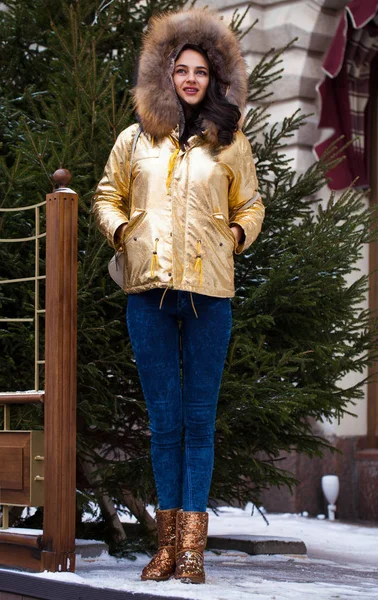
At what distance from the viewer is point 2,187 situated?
4.87 meters

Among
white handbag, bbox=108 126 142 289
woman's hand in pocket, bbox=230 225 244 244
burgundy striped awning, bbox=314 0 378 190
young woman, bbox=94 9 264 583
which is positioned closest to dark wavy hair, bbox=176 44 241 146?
young woman, bbox=94 9 264 583

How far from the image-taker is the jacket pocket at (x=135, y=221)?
372 cm

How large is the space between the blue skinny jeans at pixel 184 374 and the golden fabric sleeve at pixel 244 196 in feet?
0.86

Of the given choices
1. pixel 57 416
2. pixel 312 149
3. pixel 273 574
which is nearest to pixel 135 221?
pixel 57 416

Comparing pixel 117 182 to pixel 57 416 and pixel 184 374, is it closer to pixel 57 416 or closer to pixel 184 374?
pixel 184 374

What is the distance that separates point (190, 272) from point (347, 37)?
514 centimetres

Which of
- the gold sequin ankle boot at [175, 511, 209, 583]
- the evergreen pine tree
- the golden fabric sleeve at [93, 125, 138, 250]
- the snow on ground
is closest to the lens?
the snow on ground

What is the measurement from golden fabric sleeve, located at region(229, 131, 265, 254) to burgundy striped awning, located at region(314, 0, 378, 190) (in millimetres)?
4478

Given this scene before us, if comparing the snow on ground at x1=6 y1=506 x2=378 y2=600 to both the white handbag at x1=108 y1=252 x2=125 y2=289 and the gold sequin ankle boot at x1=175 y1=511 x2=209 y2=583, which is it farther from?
the white handbag at x1=108 y1=252 x2=125 y2=289

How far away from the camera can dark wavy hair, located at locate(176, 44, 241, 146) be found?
379cm

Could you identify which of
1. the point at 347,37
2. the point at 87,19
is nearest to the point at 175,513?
the point at 87,19

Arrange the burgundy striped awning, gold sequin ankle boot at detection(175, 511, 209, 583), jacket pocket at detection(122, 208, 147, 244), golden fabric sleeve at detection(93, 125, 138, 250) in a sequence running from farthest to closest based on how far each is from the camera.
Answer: the burgundy striped awning, golden fabric sleeve at detection(93, 125, 138, 250), jacket pocket at detection(122, 208, 147, 244), gold sequin ankle boot at detection(175, 511, 209, 583)

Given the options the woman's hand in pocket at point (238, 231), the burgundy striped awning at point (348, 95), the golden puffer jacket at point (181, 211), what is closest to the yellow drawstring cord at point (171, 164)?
the golden puffer jacket at point (181, 211)

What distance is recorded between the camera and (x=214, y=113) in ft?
12.5
